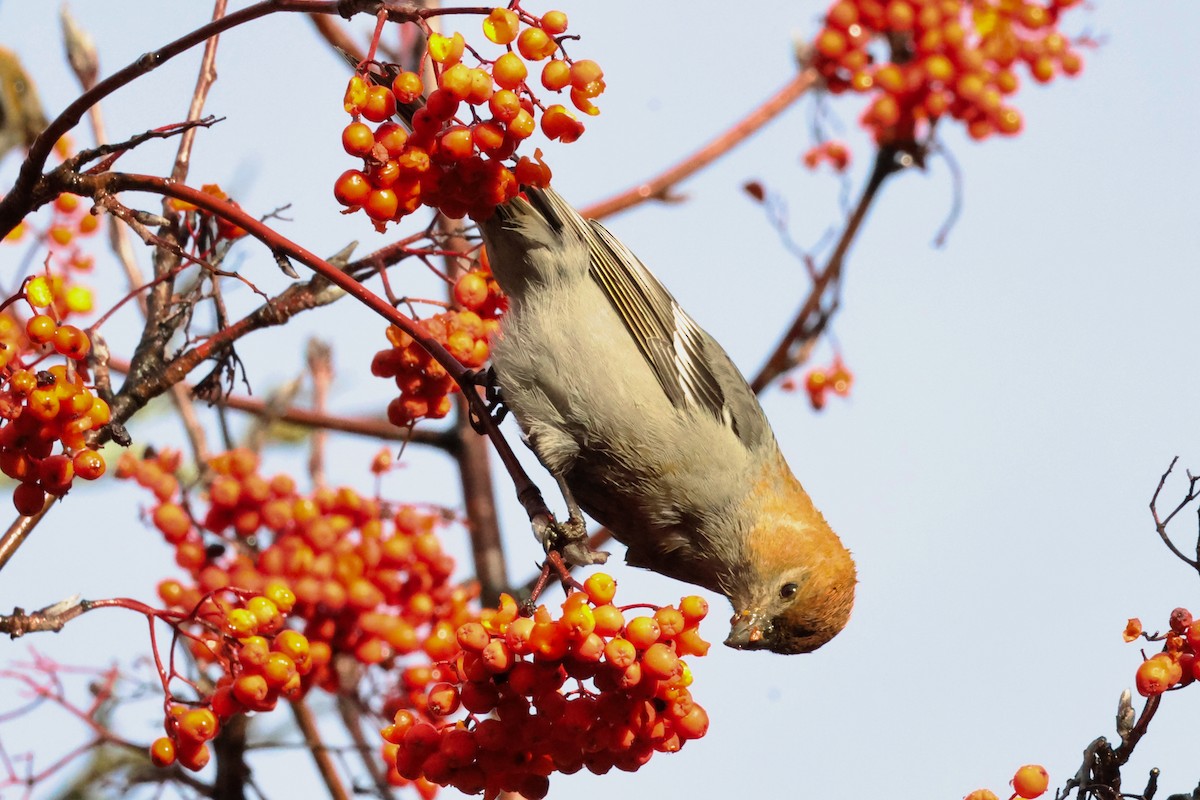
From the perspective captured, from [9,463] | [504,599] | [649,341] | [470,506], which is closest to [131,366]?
[9,463]

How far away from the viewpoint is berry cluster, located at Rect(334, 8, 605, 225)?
2.53m

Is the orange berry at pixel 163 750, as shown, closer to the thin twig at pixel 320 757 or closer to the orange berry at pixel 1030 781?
the thin twig at pixel 320 757

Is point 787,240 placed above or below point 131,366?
above

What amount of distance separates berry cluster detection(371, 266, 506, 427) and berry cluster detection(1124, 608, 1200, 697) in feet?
5.62

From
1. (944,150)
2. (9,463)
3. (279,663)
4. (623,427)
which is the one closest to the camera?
(9,463)

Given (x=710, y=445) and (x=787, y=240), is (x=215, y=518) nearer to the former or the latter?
(x=710, y=445)

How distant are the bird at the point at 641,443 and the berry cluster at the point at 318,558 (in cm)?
61

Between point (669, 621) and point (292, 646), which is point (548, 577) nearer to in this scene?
point (669, 621)

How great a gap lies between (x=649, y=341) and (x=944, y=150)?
7.36ft

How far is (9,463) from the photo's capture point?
8.31 feet

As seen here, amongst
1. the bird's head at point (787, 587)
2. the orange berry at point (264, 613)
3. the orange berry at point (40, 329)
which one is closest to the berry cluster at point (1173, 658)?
the bird's head at point (787, 587)

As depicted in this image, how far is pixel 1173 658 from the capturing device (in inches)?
102

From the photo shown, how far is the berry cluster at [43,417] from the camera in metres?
2.48

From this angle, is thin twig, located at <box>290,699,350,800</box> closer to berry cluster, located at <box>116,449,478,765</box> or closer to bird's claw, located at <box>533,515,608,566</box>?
berry cluster, located at <box>116,449,478,765</box>
